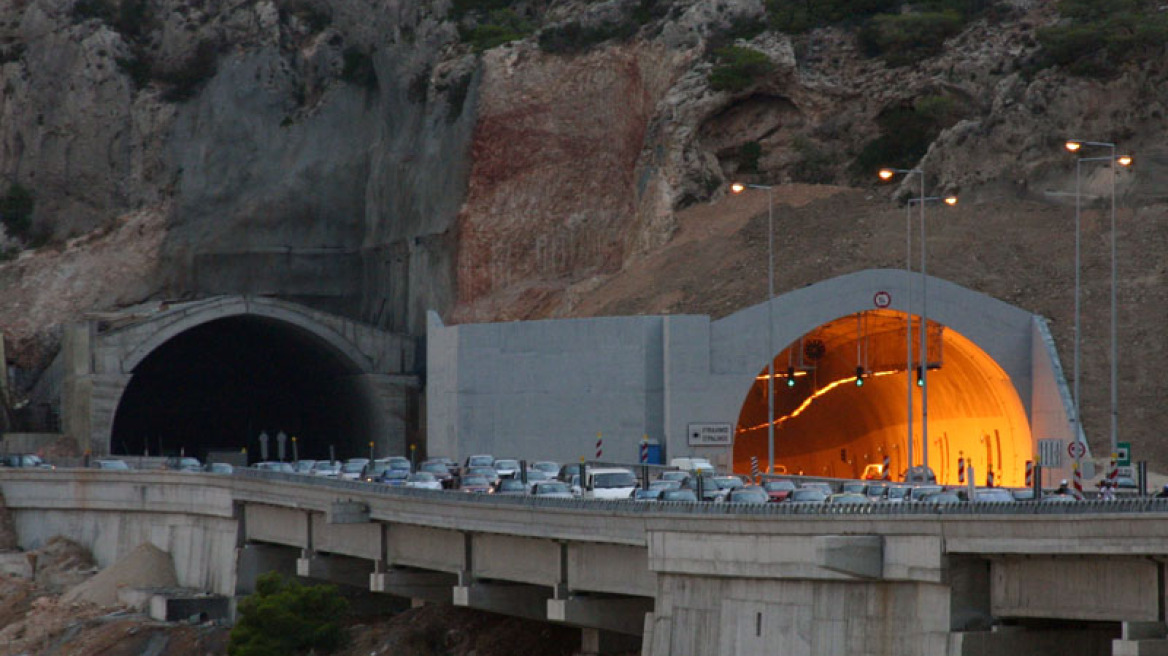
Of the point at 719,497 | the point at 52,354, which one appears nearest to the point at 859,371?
the point at 719,497

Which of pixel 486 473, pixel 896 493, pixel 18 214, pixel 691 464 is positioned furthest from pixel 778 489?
pixel 18 214

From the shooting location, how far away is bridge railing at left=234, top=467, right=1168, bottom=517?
35.5m

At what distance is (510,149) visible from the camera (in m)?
105

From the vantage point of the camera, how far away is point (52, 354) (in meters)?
114

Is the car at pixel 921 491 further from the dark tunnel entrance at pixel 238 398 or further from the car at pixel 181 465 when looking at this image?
the dark tunnel entrance at pixel 238 398

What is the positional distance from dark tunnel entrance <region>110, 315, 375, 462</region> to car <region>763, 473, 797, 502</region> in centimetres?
5308

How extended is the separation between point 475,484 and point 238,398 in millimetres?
64861

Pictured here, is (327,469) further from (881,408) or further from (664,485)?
(881,408)

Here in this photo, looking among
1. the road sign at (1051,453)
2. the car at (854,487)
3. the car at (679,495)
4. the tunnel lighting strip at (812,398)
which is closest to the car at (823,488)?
the car at (854,487)

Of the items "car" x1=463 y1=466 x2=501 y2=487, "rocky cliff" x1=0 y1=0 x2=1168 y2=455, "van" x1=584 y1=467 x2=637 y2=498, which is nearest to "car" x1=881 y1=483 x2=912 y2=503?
"van" x1=584 y1=467 x2=637 y2=498

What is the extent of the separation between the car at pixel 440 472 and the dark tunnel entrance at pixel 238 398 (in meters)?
34.2

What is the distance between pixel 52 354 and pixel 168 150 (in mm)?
15309

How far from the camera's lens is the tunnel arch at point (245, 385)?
102 m

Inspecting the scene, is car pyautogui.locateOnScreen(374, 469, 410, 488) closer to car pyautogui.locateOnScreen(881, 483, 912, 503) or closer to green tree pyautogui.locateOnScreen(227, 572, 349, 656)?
green tree pyautogui.locateOnScreen(227, 572, 349, 656)
